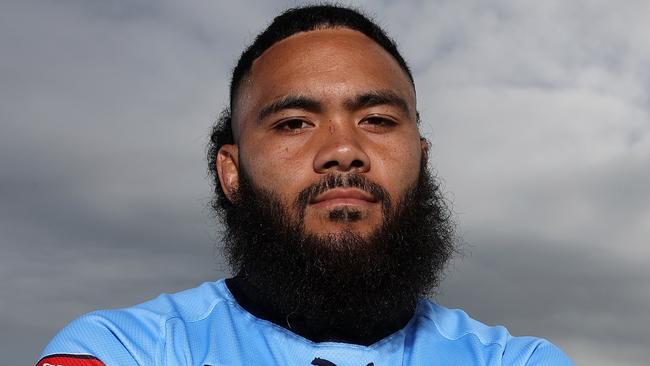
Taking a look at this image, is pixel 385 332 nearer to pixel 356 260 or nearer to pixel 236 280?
pixel 356 260

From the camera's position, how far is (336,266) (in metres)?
4.49

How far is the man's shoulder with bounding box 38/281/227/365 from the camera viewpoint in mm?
3896

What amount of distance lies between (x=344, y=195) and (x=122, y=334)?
4.32ft

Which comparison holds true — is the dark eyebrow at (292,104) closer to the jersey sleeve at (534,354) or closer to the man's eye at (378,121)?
the man's eye at (378,121)

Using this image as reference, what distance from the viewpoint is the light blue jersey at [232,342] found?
396 cm

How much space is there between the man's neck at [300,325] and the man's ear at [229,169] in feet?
2.81

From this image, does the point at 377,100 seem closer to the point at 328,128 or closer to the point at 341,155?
the point at 328,128

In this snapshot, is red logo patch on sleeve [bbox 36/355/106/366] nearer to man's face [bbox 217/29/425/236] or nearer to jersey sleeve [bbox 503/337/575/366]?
man's face [bbox 217/29/425/236]

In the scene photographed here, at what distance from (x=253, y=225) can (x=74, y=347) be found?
4.59ft

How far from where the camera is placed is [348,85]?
186 inches

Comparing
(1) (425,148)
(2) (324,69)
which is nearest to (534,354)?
(1) (425,148)

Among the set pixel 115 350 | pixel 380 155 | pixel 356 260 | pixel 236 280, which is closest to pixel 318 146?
pixel 380 155

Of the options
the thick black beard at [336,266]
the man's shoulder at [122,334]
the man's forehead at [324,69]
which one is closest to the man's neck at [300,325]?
the thick black beard at [336,266]

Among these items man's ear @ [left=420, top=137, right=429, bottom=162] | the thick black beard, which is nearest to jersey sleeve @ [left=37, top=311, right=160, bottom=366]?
the thick black beard
